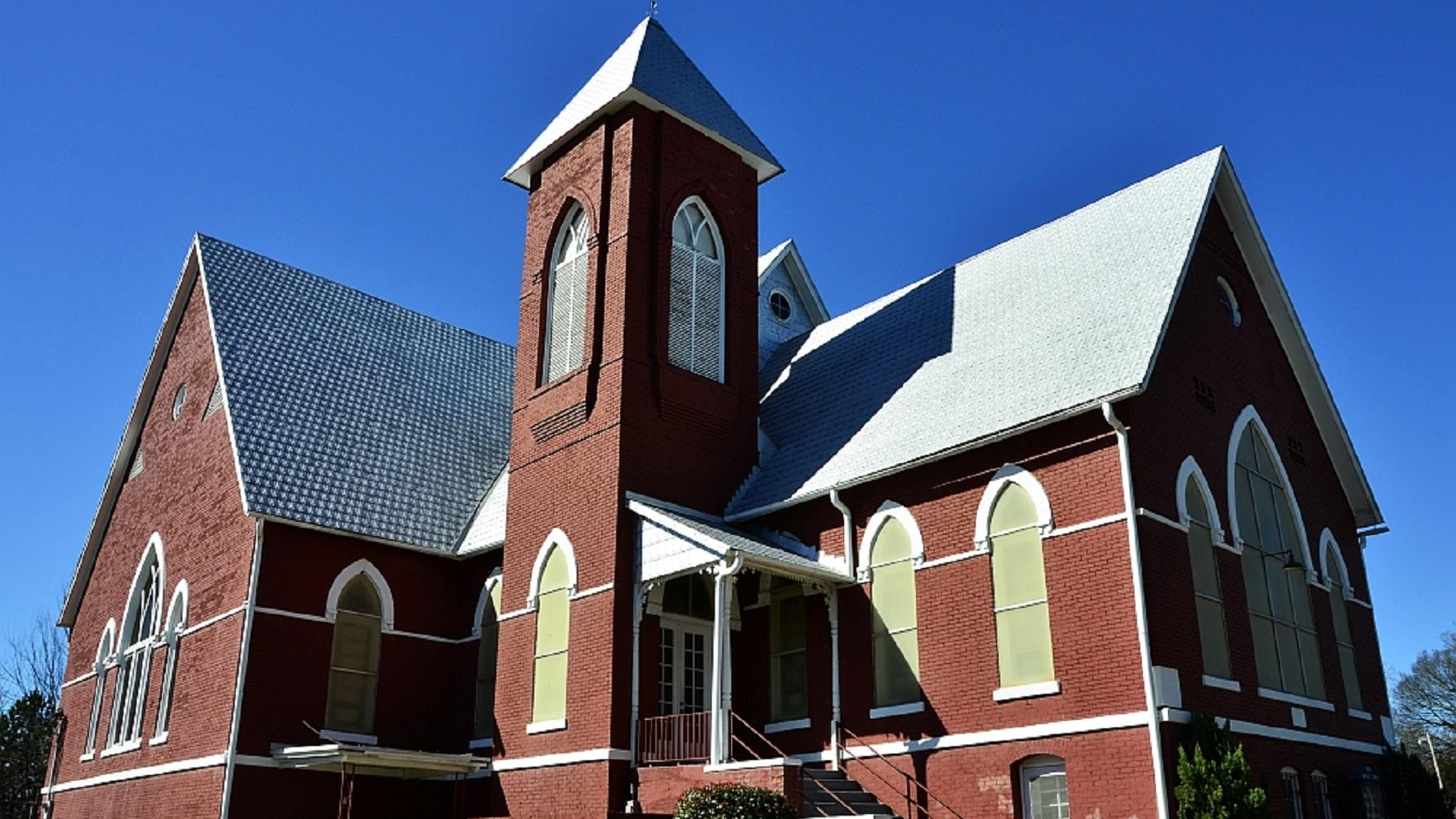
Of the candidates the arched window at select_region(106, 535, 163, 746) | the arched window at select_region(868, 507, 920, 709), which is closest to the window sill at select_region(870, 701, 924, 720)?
the arched window at select_region(868, 507, 920, 709)

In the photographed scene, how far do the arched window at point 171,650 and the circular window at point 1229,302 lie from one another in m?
17.7

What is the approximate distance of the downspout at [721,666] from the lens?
52.2ft

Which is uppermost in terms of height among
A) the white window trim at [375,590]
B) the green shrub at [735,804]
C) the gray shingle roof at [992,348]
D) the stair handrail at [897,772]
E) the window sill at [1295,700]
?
the gray shingle roof at [992,348]

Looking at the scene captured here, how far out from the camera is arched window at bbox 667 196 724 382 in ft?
67.3

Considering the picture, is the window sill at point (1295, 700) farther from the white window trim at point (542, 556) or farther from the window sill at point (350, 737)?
the window sill at point (350, 737)

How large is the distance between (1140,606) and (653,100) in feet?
37.3

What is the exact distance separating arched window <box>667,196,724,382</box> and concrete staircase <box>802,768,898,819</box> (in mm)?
7028

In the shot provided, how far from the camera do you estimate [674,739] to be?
1700 centimetres

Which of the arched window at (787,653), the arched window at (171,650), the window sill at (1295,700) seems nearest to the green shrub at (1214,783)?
the window sill at (1295,700)

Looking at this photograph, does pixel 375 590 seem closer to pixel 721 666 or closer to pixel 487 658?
pixel 487 658

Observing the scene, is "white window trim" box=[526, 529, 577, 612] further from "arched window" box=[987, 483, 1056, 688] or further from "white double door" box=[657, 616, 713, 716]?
"arched window" box=[987, 483, 1056, 688]

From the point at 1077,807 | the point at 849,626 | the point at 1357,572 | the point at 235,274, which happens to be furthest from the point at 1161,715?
the point at 235,274

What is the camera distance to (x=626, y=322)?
64.4 ft

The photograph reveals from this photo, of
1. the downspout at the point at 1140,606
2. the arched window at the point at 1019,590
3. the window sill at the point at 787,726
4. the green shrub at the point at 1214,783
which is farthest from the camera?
the window sill at the point at 787,726
